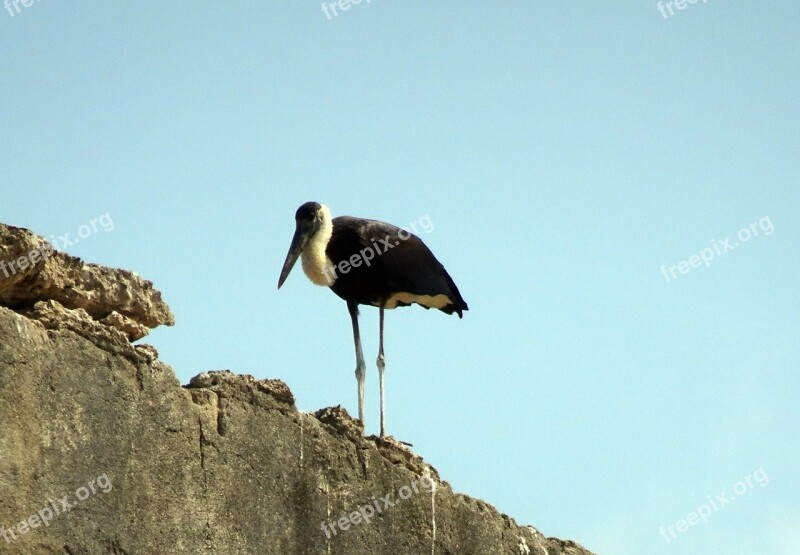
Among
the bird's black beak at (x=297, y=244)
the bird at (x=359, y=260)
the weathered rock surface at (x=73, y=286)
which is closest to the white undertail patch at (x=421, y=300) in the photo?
the bird at (x=359, y=260)

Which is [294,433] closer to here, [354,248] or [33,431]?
[33,431]

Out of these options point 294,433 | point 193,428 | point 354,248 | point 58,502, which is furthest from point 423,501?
point 354,248

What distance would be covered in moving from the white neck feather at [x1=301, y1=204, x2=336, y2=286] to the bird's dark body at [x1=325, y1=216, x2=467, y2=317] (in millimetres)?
49

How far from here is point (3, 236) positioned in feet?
19.5

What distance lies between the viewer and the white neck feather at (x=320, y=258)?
33.5 feet

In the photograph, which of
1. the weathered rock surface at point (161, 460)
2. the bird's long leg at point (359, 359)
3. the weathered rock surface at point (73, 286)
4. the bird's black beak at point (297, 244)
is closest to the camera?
the weathered rock surface at point (161, 460)

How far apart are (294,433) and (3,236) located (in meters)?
1.83

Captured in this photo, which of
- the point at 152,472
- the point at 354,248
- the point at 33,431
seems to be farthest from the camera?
the point at 354,248

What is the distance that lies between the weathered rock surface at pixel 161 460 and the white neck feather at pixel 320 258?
2.84 m

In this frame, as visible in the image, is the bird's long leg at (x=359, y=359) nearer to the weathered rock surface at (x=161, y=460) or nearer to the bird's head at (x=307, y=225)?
→ the bird's head at (x=307, y=225)

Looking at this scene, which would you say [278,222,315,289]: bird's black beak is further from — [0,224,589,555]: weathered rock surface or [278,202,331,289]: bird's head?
[0,224,589,555]: weathered rock surface

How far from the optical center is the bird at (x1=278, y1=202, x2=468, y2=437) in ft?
33.5

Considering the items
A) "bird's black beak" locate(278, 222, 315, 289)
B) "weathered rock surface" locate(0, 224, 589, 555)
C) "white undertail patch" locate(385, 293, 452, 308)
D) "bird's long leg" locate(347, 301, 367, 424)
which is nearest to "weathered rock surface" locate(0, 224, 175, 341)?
"weathered rock surface" locate(0, 224, 589, 555)

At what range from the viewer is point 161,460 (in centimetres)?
609
